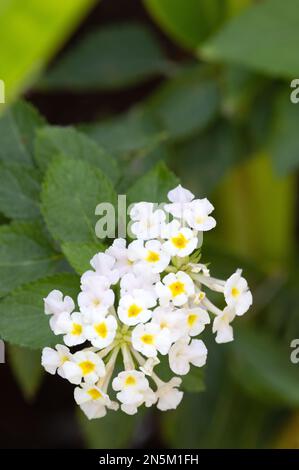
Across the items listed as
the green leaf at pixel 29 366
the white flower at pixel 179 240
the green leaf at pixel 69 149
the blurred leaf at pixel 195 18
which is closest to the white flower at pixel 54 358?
the white flower at pixel 179 240

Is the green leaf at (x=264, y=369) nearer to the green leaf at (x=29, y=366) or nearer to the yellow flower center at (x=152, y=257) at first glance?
the green leaf at (x=29, y=366)

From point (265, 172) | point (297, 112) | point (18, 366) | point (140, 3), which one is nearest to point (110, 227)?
point (18, 366)

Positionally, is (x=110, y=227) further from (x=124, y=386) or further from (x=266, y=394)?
(x=266, y=394)

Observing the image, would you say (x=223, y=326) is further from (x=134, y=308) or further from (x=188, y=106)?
(x=188, y=106)

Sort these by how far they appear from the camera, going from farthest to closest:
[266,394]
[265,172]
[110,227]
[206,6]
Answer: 1. [265,172]
2. [206,6]
3. [266,394]
4. [110,227]

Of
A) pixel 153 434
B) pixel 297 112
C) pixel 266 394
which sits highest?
pixel 297 112

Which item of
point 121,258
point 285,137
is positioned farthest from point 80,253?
point 285,137

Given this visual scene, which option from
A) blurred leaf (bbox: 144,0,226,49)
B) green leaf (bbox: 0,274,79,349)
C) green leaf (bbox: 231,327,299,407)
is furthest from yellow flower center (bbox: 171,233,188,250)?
blurred leaf (bbox: 144,0,226,49)
